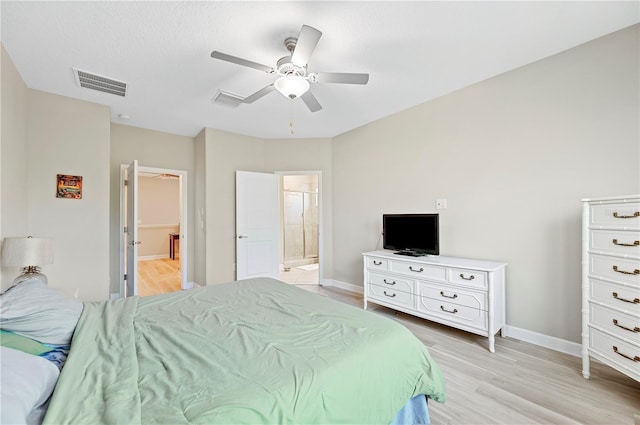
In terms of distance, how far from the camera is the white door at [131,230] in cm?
359

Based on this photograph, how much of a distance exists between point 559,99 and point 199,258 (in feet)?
16.2

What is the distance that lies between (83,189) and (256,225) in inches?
89.8

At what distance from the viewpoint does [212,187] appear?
430 cm

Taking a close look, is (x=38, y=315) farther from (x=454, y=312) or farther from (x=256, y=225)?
(x=256, y=225)

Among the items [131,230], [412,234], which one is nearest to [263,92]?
[412,234]

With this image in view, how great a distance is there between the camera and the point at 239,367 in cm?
112

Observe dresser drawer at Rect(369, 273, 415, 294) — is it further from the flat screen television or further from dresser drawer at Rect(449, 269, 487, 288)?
dresser drawer at Rect(449, 269, 487, 288)

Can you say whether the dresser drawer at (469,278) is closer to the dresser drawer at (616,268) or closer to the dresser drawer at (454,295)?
the dresser drawer at (454,295)

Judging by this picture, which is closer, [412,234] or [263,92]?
[263,92]

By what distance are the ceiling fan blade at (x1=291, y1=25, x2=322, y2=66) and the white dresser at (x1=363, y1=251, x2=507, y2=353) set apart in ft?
7.37

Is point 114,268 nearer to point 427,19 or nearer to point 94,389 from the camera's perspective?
point 94,389

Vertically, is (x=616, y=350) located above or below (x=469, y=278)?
below

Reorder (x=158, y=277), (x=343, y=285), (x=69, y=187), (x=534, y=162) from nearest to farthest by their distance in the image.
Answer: (x=534, y=162)
(x=69, y=187)
(x=343, y=285)
(x=158, y=277)

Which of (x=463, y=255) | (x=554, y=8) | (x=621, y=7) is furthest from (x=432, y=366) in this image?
(x=621, y=7)
